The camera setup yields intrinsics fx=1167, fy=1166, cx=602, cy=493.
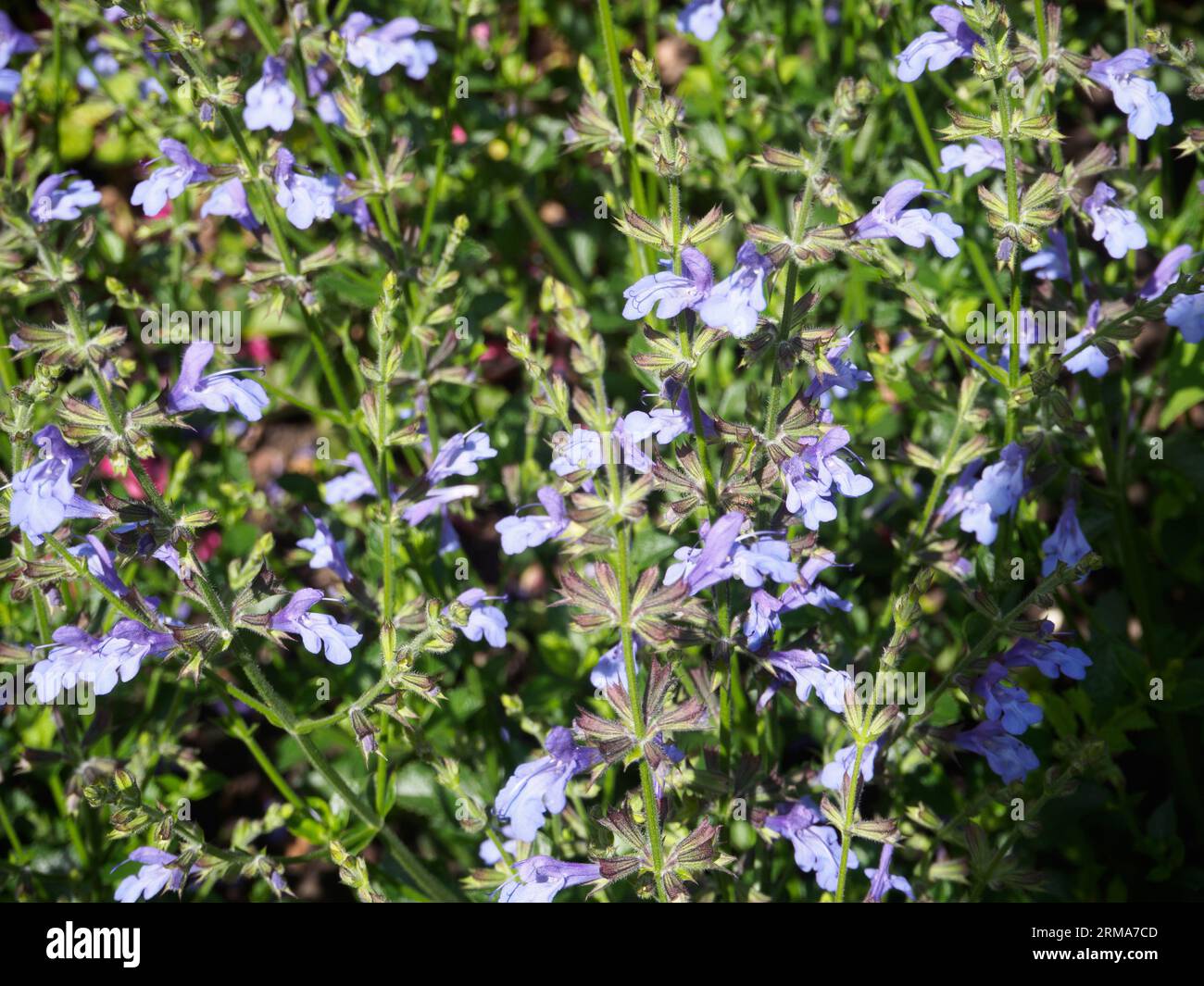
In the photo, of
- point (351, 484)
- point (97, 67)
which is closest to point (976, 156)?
point (351, 484)

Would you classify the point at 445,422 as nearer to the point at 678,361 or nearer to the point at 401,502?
the point at 401,502

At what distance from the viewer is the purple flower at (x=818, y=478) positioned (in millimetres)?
2025

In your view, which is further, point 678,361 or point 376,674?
point 376,674

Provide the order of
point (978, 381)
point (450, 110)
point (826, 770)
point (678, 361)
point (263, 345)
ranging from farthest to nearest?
point (263, 345)
point (450, 110)
point (978, 381)
point (826, 770)
point (678, 361)

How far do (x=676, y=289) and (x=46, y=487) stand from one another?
3.81 feet

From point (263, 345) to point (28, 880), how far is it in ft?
7.66

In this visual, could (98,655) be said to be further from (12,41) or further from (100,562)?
(12,41)

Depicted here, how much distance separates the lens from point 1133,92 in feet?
8.13

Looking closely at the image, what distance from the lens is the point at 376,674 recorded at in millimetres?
2930

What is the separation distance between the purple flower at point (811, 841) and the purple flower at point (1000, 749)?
34cm

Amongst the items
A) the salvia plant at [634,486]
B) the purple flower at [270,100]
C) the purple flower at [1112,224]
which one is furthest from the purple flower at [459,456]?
the purple flower at [1112,224]

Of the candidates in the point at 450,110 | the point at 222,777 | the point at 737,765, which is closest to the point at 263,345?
the point at 450,110

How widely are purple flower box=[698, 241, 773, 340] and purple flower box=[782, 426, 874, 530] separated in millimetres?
293

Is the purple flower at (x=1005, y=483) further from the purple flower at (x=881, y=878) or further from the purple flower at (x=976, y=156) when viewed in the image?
the purple flower at (x=881, y=878)
